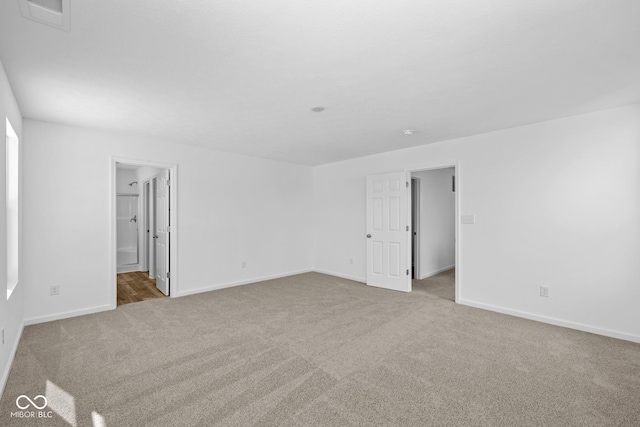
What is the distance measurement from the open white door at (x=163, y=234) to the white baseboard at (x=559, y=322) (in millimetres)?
4589

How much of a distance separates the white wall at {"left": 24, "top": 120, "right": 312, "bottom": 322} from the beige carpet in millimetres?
592

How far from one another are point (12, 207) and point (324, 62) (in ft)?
11.0

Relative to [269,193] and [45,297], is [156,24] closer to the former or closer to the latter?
[45,297]

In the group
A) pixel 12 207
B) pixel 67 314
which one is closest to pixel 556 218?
pixel 12 207

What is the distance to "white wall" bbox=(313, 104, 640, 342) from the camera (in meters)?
3.11

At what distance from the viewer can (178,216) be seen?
4.73m

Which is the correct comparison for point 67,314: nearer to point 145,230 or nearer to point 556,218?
point 145,230

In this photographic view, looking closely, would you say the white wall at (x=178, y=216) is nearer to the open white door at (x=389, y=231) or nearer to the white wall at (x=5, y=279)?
the white wall at (x=5, y=279)

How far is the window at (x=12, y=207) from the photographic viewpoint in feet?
9.48

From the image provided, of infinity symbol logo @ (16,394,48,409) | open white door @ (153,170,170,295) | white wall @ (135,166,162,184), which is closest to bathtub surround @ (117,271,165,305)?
open white door @ (153,170,170,295)

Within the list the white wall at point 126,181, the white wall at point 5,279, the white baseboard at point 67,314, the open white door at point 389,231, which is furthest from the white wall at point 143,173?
the open white door at point 389,231

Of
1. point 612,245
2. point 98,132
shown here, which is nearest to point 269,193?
point 98,132

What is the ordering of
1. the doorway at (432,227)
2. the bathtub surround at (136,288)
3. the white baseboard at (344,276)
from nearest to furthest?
the bathtub surround at (136,288) → the white baseboard at (344,276) → the doorway at (432,227)

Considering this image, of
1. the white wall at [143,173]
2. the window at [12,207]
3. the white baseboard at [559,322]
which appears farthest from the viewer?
the white wall at [143,173]
